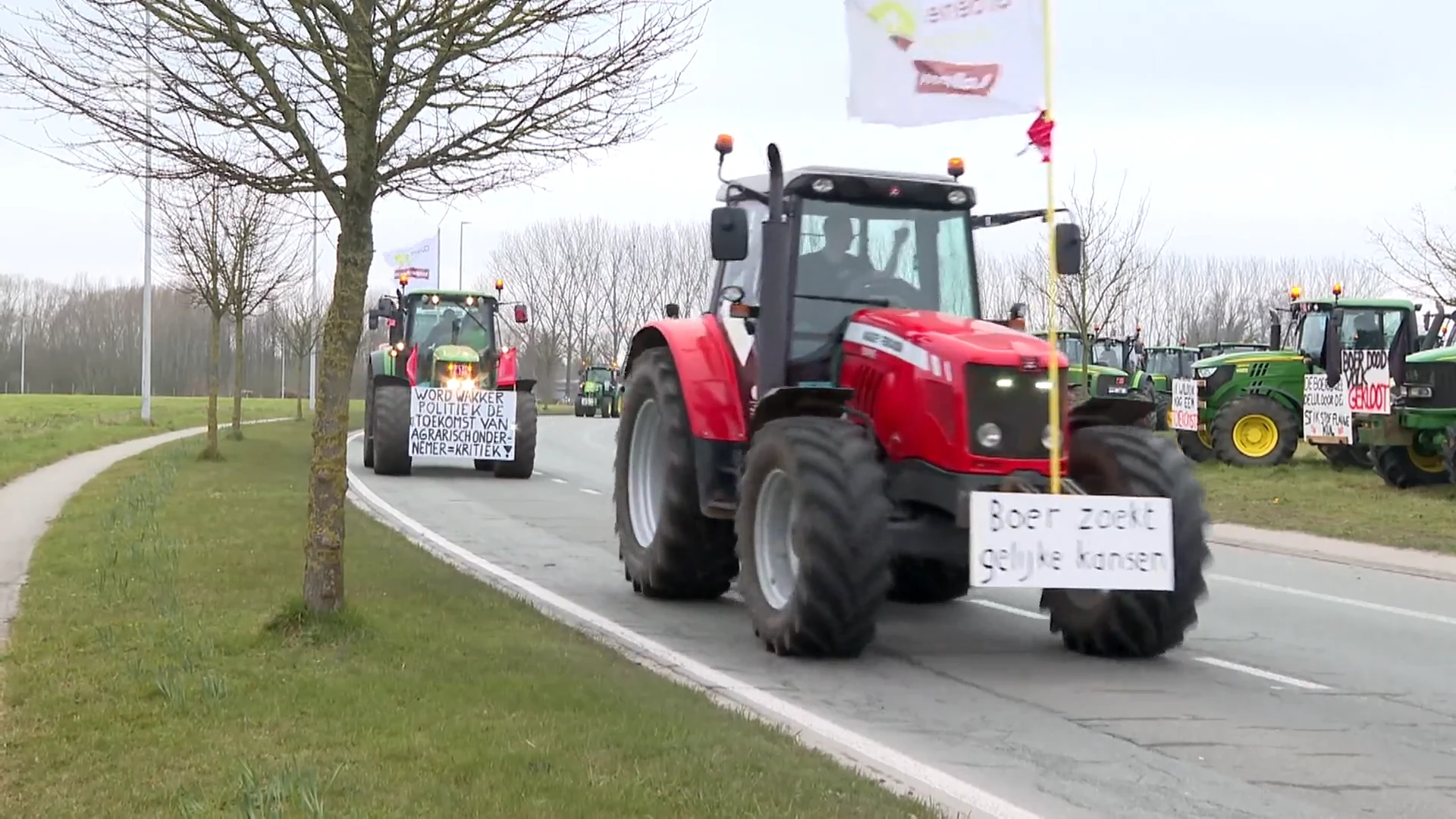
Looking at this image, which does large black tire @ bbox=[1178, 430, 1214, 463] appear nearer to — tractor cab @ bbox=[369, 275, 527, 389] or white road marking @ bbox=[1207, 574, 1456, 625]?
tractor cab @ bbox=[369, 275, 527, 389]

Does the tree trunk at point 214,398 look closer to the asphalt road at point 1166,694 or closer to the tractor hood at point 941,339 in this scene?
the asphalt road at point 1166,694

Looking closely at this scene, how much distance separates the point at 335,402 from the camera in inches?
303

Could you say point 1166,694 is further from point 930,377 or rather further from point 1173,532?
point 930,377

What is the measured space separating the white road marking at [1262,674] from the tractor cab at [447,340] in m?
15.7

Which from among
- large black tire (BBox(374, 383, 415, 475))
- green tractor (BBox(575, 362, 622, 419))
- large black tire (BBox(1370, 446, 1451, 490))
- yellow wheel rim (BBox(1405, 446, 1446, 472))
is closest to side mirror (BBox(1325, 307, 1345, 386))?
large black tire (BBox(1370, 446, 1451, 490))

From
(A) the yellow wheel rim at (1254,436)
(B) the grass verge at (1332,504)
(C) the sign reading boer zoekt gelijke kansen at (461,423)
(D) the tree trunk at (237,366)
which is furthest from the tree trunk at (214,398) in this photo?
(A) the yellow wheel rim at (1254,436)

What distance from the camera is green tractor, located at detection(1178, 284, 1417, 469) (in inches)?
927

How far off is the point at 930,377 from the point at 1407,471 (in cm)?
1441

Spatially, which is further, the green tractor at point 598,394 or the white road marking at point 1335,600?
the green tractor at point 598,394

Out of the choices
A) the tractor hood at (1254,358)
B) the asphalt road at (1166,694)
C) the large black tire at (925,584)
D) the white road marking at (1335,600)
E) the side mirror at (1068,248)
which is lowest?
the white road marking at (1335,600)

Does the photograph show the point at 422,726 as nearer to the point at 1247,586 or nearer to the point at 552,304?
the point at 1247,586

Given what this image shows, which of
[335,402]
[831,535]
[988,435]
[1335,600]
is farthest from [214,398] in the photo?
[988,435]

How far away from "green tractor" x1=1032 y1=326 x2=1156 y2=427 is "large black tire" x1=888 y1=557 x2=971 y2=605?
8.27 metres

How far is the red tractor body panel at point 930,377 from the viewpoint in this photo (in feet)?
25.7
